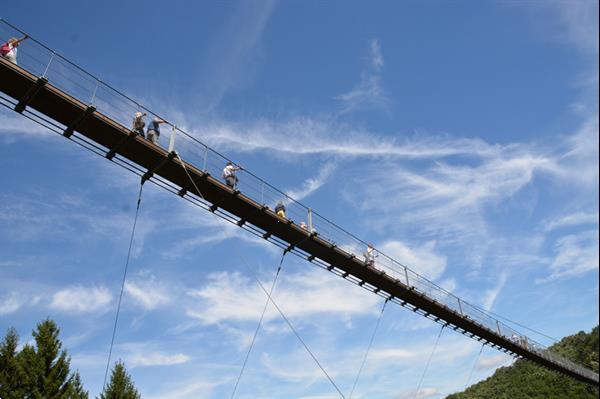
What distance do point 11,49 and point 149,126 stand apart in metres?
3.73

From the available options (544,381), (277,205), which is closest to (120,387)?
(277,205)

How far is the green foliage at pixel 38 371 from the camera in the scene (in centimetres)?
2189

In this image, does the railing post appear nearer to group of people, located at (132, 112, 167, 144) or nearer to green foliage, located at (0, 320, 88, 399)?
group of people, located at (132, 112, 167, 144)

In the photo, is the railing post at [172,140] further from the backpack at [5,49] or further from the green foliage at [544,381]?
the green foliage at [544,381]

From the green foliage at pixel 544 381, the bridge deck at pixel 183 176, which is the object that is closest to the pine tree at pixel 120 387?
the bridge deck at pixel 183 176

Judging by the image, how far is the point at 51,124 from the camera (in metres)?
10.4

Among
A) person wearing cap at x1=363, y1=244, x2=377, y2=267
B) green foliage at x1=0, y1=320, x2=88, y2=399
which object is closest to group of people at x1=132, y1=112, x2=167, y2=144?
person wearing cap at x1=363, y1=244, x2=377, y2=267

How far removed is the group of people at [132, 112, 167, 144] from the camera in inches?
463

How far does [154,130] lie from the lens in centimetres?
1201

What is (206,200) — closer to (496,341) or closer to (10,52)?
(10,52)

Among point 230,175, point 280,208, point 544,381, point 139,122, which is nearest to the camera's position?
point 139,122

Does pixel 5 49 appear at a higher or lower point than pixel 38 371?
higher

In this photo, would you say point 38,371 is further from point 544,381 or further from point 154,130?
point 544,381

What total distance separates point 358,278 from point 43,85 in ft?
43.2
